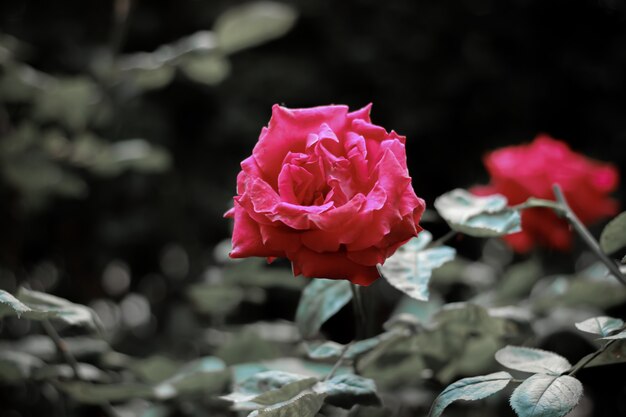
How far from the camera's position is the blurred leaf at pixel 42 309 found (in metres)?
0.48

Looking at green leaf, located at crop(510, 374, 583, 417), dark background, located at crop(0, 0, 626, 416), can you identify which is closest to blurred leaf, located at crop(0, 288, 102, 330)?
green leaf, located at crop(510, 374, 583, 417)

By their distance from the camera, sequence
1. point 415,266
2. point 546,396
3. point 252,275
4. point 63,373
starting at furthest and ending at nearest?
point 252,275
point 63,373
point 415,266
point 546,396

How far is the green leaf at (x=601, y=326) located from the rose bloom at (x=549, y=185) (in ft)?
1.25

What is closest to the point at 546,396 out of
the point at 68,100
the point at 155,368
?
Answer: the point at 155,368

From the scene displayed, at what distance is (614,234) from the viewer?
598 mm

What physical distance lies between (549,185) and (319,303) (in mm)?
432

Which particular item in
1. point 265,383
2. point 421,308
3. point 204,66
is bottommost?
point 421,308

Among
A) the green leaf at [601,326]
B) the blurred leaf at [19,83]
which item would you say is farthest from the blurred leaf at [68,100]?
the green leaf at [601,326]

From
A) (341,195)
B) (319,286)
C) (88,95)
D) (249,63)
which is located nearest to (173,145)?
(249,63)

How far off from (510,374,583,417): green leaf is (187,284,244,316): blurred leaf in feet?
1.43

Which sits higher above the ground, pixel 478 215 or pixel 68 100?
pixel 68 100

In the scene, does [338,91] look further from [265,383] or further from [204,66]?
[265,383]

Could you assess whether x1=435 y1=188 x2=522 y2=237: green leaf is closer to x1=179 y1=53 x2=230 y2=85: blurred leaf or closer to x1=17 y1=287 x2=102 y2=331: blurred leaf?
x1=17 y1=287 x2=102 y2=331: blurred leaf

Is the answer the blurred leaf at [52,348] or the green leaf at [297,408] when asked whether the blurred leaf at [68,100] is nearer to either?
the blurred leaf at [52,348]
